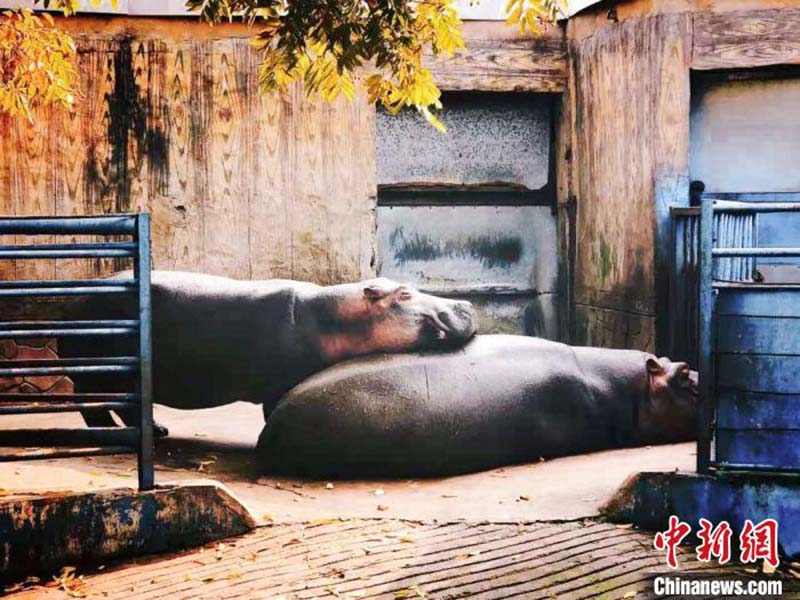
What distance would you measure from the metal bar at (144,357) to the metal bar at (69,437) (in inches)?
2.4

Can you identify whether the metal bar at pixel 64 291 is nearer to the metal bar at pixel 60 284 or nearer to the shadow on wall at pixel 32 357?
the metal bar at pixel 60 284

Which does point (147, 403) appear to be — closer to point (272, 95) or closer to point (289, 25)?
point (289, 25)

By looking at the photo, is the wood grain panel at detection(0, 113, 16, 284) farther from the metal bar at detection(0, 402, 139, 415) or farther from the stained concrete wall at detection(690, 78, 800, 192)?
the stained concrete wall at detection(690, 78, 800, 192)

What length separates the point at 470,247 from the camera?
9.83 m

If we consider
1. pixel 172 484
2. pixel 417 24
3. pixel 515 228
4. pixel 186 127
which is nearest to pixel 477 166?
pixel 515 228

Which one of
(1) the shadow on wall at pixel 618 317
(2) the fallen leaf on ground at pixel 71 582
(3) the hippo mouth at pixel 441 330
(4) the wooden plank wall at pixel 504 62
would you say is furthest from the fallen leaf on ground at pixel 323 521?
(4) the wooden plank wall at pixel 504 62

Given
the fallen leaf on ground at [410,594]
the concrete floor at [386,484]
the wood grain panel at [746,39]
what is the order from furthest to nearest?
1. the wood grain panel at [746,39]
2. the concrete floor at [386,484]
3. the fallen leaf on ground at [410,594]

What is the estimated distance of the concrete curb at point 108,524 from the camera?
14.3 ft

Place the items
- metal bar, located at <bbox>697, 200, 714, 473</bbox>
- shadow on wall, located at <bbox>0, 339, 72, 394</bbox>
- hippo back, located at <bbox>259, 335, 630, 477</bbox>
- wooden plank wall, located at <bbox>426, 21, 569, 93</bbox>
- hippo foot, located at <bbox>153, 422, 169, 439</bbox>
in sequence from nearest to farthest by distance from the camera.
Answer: metal bar, located at <bbox>697, 200, 714, 473</bbox> → hippo back, located at <bbox>259, 335, 630, 477</bbox> → hippo foot, located at <bbox>153, 422, 169, 439</bbox> → shadow on wall, located at <bbox>0, 339, 72, 394</bbox> → wooden plank wall, located at <bbox>426, 21, 569, 93</bbox>

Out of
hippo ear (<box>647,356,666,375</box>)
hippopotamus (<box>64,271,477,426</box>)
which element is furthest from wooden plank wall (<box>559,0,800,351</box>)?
hippopotamus (<box>64,271,477,426</box>)

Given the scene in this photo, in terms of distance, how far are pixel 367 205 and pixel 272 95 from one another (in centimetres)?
131

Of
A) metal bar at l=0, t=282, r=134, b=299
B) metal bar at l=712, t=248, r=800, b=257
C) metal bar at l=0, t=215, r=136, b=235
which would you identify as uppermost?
metal bar at l=0, t=215, r=136, b=235

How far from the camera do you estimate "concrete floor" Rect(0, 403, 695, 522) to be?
500 centimetres

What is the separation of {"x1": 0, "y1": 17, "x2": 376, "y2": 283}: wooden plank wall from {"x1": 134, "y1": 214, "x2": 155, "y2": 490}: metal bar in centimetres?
443
